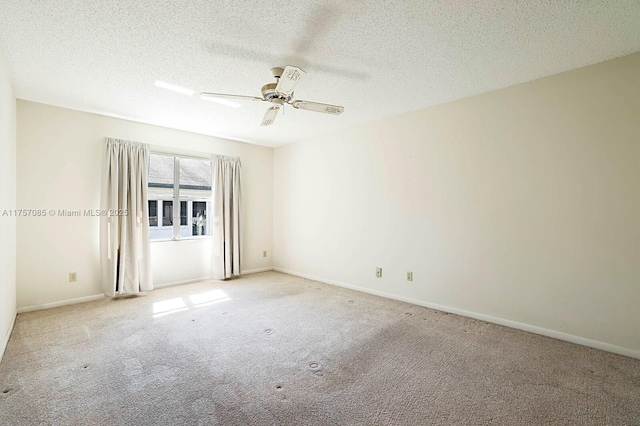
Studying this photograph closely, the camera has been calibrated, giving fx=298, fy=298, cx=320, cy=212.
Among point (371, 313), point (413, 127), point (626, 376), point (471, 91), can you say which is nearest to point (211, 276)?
point (371, 313)

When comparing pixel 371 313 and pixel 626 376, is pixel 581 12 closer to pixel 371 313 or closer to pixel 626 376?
pixel 626 376

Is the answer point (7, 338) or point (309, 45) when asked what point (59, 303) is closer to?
point (7, 338)

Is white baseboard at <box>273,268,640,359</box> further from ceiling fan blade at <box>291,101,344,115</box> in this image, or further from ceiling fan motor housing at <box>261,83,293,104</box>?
ceiling fan motor housing at <box>261,83,293,104</box>

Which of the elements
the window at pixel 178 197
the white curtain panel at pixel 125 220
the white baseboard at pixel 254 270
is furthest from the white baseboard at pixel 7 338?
the white baseboard at pixel 254 270

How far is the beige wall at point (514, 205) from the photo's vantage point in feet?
8.47

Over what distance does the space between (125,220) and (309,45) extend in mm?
3488

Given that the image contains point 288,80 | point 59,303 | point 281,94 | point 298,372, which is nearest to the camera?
point 298,372

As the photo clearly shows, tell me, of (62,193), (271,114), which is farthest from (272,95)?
(62,193)

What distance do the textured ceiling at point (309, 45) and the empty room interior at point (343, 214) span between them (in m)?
0.02

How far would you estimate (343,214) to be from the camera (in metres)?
4.80

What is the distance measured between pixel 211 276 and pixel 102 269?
159cm

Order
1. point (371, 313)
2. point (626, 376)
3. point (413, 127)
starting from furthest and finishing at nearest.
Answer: point (413, 127), point (371, 313), point (626, 376)

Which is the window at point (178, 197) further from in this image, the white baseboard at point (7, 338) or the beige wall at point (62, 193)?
the white baseboard at point (7, 338)

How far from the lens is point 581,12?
6.41ft
